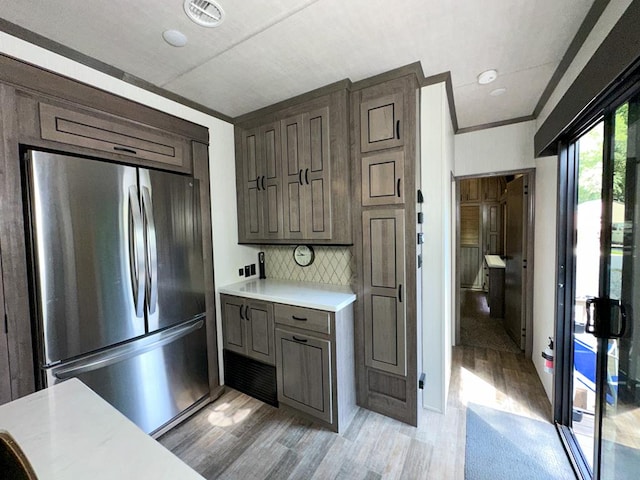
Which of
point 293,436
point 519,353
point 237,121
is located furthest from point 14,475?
point 519,353

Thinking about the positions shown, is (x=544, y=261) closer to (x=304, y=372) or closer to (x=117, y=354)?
(x=304, y=372)

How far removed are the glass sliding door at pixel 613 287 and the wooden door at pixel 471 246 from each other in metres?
4.20

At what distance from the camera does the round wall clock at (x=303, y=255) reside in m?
2.71

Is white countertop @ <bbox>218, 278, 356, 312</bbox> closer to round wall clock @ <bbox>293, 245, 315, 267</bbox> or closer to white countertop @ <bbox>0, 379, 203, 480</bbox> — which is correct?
round wall clock @ <bbox>293, 245, 315, 267</bbox>

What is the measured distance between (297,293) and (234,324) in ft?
2.28

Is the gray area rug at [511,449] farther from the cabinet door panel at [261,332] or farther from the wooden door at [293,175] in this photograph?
the wooden door at [293,175]

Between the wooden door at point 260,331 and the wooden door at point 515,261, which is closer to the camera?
the wooden door at point 260,331

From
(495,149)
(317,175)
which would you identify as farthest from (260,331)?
(495,149)

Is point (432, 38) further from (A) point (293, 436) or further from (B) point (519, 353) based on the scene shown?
(B) point (519, 353)

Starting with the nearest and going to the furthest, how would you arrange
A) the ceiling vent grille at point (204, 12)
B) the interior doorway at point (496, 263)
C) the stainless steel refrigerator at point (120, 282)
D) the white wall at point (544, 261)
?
the ceiling vent grille at point (204, 12) → the stainless steel refrigerator at point (120, 282) → the white wall at point (544, 261) → the interior doorway at point (496, 263)

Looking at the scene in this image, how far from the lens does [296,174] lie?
7.53 feet

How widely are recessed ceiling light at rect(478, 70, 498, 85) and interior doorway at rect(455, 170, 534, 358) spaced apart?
1184 millimetres

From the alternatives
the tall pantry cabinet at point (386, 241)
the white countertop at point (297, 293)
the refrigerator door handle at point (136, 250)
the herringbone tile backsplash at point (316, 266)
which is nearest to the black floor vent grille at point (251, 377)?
the white countertop at point (297, 293)

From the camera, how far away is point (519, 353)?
120 inches
